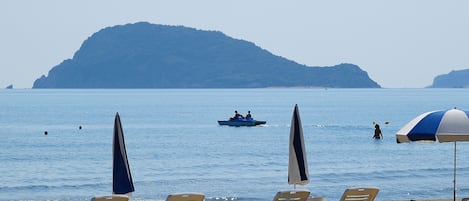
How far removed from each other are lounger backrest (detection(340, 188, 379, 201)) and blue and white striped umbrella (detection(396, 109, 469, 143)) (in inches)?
53.9

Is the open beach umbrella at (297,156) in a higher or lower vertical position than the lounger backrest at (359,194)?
higher

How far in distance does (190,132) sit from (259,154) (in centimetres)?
2706

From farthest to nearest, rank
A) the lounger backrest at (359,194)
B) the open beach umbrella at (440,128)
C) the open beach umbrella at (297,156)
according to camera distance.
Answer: the open beach umbrella at (297,156)
the lounger backrest at (359,194)
the open beach umbrella at (440,128)

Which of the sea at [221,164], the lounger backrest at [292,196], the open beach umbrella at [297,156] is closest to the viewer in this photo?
the lounger backrest at [292,196]

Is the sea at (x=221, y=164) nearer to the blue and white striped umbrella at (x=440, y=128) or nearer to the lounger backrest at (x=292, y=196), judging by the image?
the lounger backrest at (x=292, y=196)

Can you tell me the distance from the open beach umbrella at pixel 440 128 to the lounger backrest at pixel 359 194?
1369mm

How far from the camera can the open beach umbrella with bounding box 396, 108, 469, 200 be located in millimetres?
15680

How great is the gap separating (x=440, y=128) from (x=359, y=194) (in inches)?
80.1

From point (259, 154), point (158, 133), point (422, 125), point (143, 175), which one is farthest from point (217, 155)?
point (422, 125)

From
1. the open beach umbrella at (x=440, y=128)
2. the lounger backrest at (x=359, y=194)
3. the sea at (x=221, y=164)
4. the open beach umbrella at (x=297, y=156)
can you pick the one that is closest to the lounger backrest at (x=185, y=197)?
the lounger backrest at (x=359, y=194)

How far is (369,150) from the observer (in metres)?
57.2

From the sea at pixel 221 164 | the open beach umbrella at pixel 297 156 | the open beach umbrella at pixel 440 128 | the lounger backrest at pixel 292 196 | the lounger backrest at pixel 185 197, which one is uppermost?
the open beach umbrella at pixel 440 128

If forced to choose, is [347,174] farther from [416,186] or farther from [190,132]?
[190,132]

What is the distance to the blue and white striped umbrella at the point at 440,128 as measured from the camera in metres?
15.7
